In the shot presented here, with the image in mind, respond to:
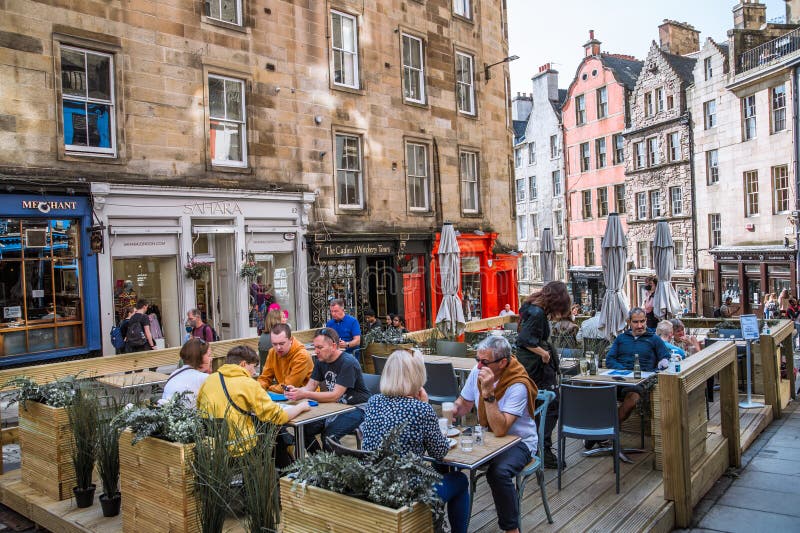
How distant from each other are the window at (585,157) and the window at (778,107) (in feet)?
43.3

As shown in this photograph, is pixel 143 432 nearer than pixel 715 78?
Yes

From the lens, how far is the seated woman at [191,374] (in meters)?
6.07

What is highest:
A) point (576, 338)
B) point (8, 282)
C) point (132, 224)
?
point (132, 224)

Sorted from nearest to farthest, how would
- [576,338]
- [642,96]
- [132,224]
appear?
1. [576,338]
2. [132,224]
3. [642,96]

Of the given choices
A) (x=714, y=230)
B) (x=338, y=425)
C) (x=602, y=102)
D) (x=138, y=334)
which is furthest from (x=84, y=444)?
(x=602, y=102)

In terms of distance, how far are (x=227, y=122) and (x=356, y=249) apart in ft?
16.3

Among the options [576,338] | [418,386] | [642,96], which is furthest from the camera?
[642,96]

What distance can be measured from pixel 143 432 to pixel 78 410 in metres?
1.50

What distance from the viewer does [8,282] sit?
474 inches

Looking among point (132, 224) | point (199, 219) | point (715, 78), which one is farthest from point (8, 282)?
point (715, 78)

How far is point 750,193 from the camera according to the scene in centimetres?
2939

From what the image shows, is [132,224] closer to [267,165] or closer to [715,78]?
[267,165]

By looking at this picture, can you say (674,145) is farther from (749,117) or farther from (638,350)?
(638,350)

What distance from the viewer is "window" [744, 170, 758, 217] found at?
29112mm
